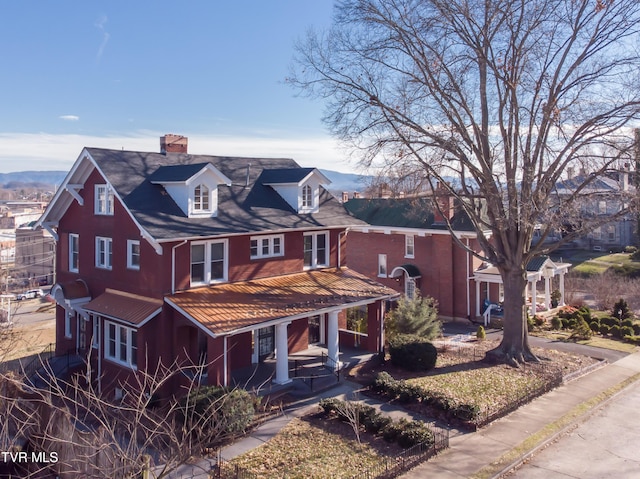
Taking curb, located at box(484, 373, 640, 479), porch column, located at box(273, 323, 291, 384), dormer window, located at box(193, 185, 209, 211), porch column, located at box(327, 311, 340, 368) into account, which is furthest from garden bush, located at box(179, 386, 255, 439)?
dormer window, located at box(193, 185, 209, 211)

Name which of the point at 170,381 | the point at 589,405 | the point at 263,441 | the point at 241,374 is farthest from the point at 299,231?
the point at 589,405

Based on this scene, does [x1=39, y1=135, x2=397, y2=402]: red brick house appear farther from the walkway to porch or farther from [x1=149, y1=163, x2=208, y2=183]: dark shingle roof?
the walkway to porch

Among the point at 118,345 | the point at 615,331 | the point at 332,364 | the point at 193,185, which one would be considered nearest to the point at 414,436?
the point at 332,364

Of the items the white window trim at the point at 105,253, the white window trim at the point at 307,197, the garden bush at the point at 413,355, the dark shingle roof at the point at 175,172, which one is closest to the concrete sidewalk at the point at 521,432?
the garden bush at the point at 413,355

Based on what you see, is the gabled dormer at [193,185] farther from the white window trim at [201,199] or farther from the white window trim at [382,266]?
the white window trim at [382,266]

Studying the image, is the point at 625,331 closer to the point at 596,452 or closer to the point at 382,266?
the point at 382,266

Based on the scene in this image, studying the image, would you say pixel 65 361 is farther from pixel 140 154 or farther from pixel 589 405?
pixel 589 405
